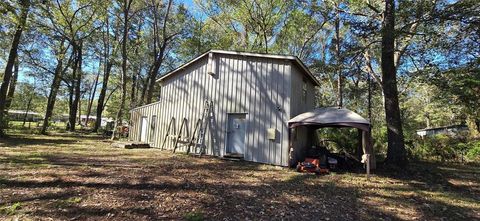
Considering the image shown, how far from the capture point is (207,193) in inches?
236

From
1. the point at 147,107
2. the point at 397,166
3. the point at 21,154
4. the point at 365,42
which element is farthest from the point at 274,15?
the point at 21,154

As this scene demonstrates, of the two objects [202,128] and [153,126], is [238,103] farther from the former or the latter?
[153,126]

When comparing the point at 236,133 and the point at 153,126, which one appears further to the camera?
the point at 153,126

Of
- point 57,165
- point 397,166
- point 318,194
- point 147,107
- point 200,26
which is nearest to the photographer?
point 318,194

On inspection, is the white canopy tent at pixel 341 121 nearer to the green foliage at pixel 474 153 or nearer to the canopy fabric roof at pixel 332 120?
the canopy fabric roof at pixel 332 120

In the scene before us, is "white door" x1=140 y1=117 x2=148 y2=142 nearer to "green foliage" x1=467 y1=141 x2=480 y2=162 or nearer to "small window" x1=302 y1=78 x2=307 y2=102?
"small window" x1=302 y1=78 x2=307 y2=102

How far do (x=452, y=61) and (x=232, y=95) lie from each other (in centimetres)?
842

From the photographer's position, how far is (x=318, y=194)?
660 cm

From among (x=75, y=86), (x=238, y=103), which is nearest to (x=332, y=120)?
(x=238, y=103)

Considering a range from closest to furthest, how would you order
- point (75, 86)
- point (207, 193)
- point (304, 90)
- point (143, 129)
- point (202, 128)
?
point (207, 193) → point (202, 128) → point (304, 90) → point (143, 129) → point (75, 86)

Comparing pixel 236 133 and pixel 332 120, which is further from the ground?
pixel 332 120

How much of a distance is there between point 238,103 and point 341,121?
4.10 meters

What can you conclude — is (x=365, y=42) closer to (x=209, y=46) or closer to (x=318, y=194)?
(x=318, y=194)

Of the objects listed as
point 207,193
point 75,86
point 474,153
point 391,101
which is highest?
point 75,86
